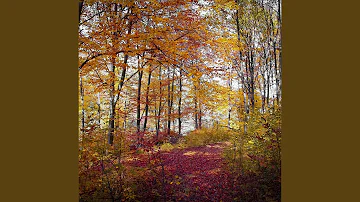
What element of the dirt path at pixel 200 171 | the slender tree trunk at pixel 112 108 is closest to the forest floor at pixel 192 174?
the dirt path at pixel 200 171

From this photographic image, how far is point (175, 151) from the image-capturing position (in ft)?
11.9

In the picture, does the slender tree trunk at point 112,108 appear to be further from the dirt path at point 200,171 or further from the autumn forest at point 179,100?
the dirt path at point 200,171

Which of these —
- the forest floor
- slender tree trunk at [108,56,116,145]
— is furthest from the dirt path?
slender tree trunk at [108,56,116,145]

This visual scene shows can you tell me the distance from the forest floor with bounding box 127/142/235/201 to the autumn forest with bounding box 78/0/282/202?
2cm

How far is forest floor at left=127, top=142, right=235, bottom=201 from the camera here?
3.44 m

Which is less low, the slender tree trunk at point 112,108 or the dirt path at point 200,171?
the slender tree trunk at point 112,108

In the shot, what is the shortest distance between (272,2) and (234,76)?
1.41m

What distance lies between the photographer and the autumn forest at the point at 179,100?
3.45m

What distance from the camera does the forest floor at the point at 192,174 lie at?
3.44 metres

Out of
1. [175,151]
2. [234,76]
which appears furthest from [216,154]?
[234,76]

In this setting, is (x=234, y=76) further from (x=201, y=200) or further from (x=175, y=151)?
(x=201, y=200)

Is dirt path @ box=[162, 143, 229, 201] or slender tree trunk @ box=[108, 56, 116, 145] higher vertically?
slender tree trunk @ box=[108, 56, 116, 145]

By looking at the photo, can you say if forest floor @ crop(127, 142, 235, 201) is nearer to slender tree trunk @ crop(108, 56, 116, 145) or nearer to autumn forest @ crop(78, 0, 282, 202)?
autumn forest @ crop(78, 0, 282, 202)

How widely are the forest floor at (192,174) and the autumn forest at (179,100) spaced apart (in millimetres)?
16
